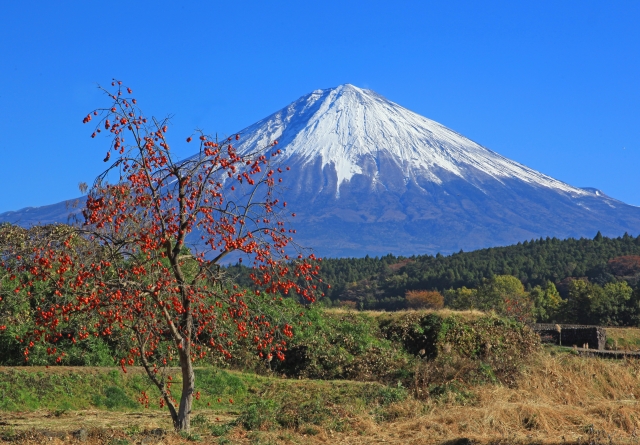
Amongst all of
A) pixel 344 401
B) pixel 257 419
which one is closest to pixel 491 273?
pixel 344 401

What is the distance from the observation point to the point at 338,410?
11.5 meters

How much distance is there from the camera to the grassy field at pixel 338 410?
9.92 meters

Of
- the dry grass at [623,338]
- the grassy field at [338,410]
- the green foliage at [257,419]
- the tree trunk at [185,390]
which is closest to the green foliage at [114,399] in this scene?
the grassy field at [338,410]

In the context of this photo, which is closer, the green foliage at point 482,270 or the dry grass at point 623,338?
the dry grass at point 623,338

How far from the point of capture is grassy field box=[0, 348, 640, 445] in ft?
32.6

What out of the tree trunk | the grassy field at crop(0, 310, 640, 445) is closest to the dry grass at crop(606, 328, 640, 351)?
the grassy field at crop(0, 310, 640, 445)

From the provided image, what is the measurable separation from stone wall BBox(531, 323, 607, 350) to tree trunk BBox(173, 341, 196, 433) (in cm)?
1711

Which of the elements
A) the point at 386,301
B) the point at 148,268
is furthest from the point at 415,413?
the point at 386,301

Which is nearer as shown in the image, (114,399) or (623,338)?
(114,399)

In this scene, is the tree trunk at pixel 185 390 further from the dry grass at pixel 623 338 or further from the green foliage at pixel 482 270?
the green foliage at pixel 482 270

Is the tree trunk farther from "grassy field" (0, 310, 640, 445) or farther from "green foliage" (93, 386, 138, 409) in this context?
"green foliage" (93, 386, 138, 409)

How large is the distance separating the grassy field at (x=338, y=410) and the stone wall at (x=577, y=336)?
11053mm

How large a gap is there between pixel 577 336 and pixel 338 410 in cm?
1565

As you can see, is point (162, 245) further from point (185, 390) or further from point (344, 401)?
point (344, 401)
